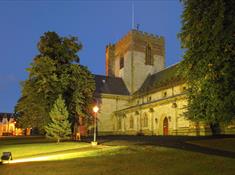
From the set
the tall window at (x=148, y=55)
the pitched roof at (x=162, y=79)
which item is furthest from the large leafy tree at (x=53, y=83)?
Result: the tall window at (x=148, y=55)

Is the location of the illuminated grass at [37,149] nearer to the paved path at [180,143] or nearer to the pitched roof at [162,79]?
the paved path at [180,143]

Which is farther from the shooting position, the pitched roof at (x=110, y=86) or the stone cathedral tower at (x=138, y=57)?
the stone cathedral tower at (x=138, y=57)

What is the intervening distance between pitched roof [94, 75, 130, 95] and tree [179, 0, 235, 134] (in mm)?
38771

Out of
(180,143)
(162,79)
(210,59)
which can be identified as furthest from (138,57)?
(210,59)

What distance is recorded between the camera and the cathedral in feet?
140

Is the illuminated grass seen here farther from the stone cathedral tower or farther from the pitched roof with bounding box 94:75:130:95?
the stone cathedral tower

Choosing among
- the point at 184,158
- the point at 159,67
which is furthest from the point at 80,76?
the point at 159,67

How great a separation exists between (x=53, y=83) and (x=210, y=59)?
72.8 ft

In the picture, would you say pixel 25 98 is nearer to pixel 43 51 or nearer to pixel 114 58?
pixel 43 51

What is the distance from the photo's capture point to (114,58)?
234ft

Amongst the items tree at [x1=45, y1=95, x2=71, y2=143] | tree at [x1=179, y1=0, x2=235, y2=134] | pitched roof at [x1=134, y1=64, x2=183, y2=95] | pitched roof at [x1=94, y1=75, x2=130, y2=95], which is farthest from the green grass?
pitched roof at [x1=94, y1=75, x2=130, y2=95]

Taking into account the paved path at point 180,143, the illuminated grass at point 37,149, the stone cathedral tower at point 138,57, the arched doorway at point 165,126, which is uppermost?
the stone cathedral tower at point 138,57

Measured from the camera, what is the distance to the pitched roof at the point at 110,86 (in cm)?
5894

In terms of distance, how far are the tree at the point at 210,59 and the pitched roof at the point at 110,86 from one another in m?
38.8
